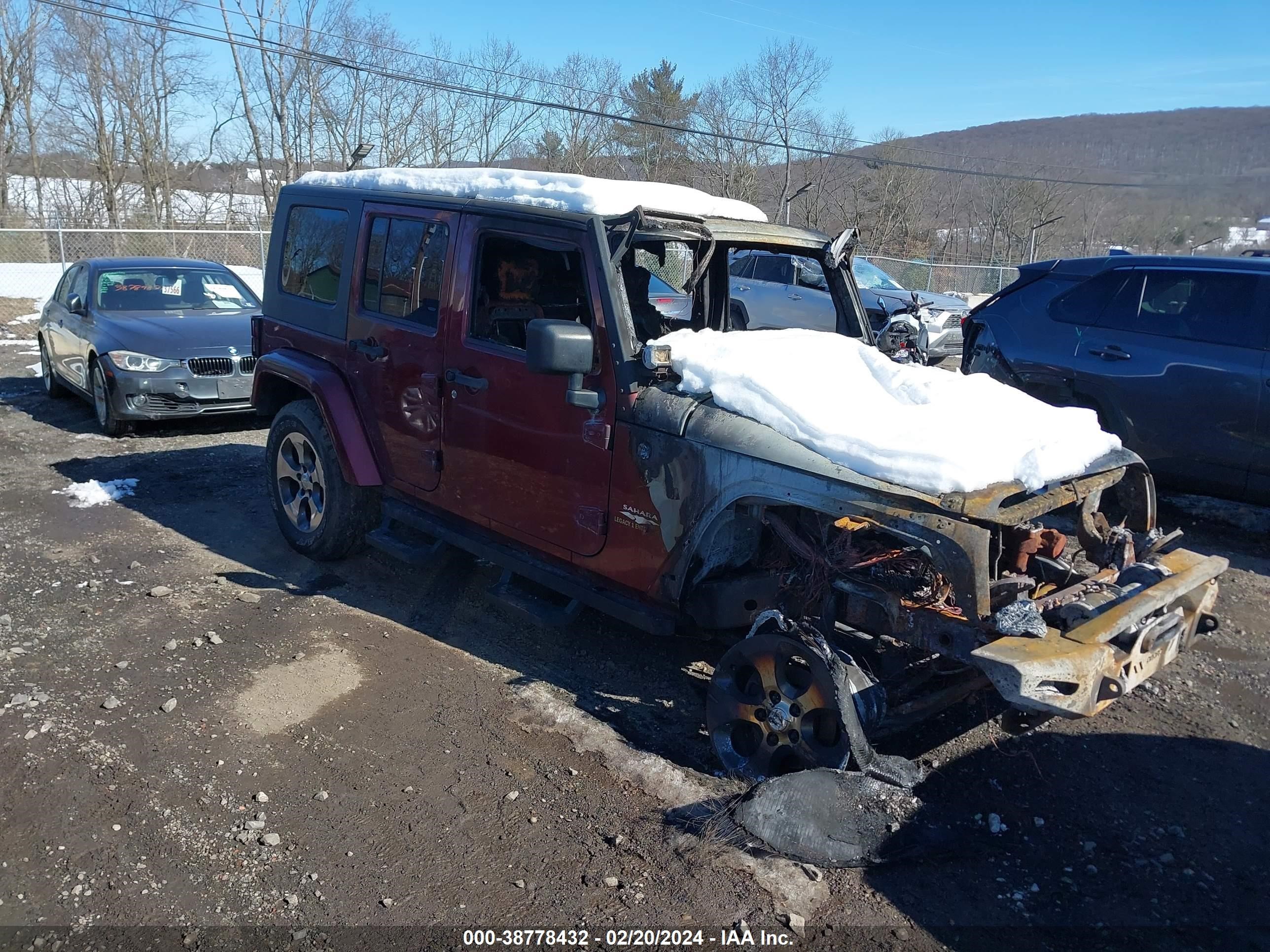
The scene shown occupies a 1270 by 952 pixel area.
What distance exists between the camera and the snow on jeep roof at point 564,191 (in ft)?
13.0

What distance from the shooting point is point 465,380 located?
4.37 metres

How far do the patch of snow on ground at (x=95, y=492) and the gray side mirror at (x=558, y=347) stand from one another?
4.60 metres

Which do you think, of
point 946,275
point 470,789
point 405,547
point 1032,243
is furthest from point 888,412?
point 1032,243

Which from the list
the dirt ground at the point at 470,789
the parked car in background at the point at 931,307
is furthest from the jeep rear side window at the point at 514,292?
the parked car in background at the point at 931,307

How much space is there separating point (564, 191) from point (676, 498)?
1491mm

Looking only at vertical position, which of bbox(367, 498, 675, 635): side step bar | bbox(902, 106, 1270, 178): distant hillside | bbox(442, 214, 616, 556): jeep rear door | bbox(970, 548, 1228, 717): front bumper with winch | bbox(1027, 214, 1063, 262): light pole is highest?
bbox(902, 106, 1270, 178): distant hillside

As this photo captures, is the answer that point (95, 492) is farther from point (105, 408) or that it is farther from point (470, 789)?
point (470, 789)

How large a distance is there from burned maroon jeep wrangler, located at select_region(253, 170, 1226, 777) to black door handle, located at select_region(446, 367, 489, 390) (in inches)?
0.5

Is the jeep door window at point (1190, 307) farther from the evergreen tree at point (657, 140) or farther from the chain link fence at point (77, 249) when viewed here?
the evergreen tree at point (657, 140)

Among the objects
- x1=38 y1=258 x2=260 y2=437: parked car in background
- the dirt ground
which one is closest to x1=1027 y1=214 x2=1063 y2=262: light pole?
x1=38 y1=258 x2=260 y2=437: parked car in background

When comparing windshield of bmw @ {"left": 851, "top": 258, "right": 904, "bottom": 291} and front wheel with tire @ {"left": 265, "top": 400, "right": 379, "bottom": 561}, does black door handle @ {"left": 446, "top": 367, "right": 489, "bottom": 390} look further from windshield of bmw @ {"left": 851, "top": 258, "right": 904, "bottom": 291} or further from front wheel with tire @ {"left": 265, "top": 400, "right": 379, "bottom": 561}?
windshield of bmw @ {"left": 851, "top": 258, "right": 904, "bottom": 291}

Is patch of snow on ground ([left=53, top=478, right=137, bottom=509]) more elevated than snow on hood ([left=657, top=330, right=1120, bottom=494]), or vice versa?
snow on hood ([left=657, top=330, right=1120, bottom=494])

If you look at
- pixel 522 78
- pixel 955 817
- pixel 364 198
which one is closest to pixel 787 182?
pixel 522 78

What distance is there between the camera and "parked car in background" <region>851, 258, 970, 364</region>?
15.1 metres
